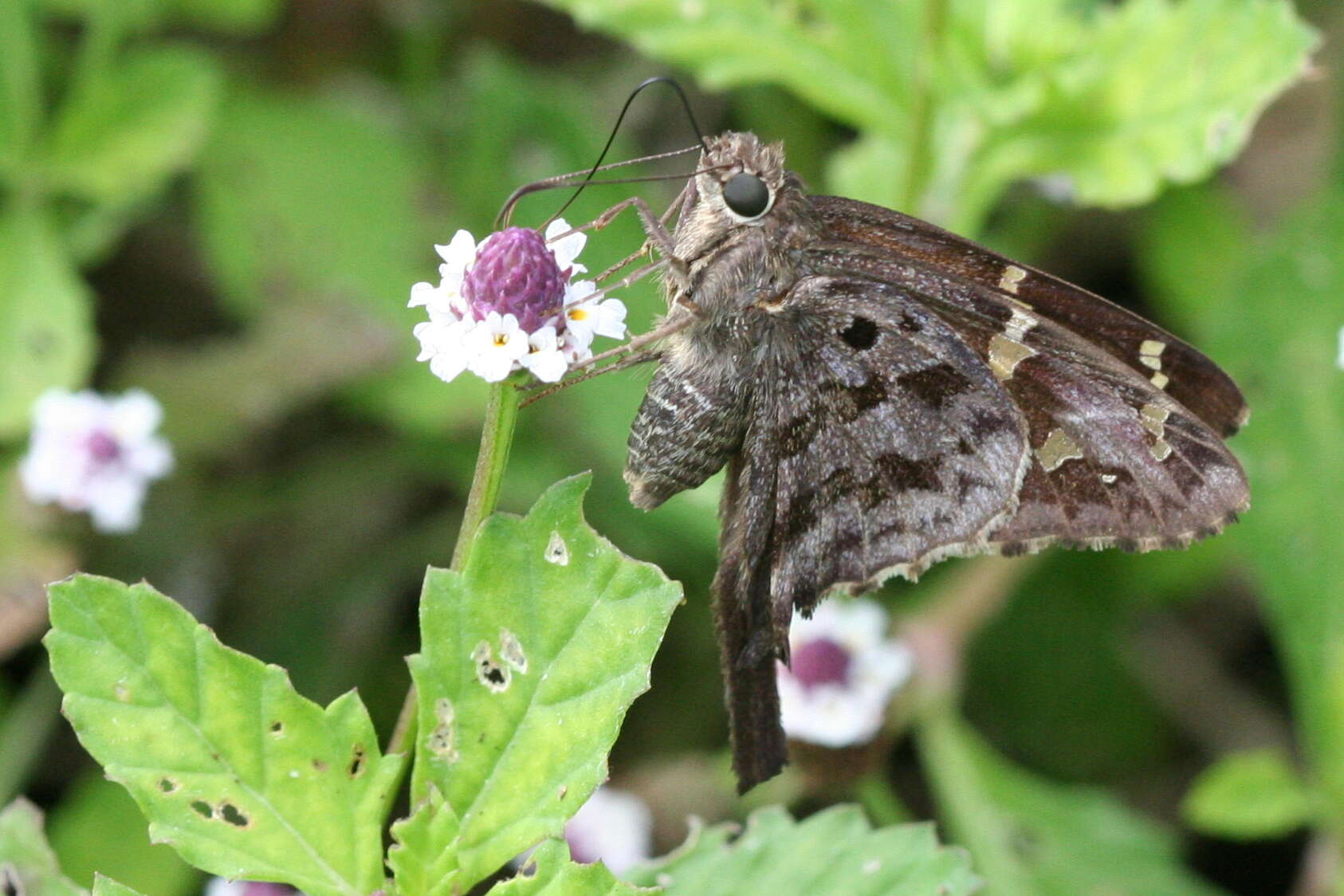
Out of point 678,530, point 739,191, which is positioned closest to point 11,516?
point 678,530

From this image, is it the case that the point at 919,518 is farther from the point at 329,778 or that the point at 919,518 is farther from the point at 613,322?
the point at 329,778

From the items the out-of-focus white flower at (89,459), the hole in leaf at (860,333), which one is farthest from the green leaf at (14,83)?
the hole in leaf at (860,333)

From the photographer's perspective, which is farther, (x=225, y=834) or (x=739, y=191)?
(x=739, y=191)

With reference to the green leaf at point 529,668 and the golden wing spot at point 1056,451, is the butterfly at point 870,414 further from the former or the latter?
the green leaf at point 529,668

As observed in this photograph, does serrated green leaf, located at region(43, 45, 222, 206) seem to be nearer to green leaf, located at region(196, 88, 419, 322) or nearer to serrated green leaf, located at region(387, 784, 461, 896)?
green leaf, located at region(196, 88, 419, 322)

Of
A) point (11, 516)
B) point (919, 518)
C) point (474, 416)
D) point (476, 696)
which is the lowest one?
point (476, 696)

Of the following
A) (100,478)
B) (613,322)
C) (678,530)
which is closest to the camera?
(613,322)

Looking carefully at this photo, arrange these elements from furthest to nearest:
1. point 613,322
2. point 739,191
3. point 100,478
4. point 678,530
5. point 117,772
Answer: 1. point 678,530
2. point 100,478
3. point 739,191
4. point 613,322
5. point 117,772
